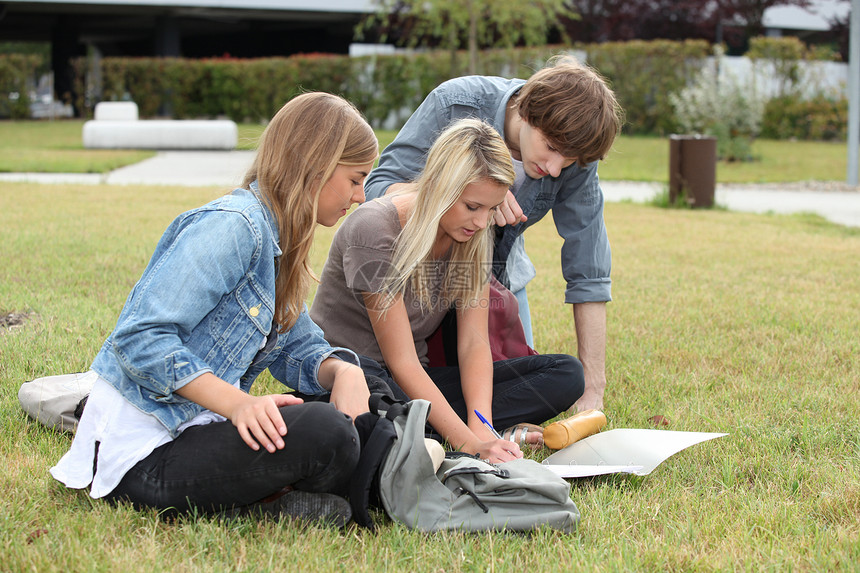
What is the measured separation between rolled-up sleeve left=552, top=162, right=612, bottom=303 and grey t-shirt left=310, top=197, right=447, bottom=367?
0.73 metres

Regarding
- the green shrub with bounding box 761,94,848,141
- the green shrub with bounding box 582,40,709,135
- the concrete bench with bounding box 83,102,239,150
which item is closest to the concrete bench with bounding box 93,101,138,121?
A: the concrete bench with bounding box 83,102,239,150

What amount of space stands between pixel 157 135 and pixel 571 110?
13379mm

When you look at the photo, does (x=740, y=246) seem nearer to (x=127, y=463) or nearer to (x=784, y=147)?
(x=127, y=463)

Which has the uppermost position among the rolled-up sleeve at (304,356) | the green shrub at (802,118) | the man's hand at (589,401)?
the green shrub at (802,118)

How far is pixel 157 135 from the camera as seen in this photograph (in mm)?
15000

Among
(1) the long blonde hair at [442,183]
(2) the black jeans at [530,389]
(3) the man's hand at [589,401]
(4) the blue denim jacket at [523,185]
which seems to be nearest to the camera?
(1) the long blonde hair at [442,183]

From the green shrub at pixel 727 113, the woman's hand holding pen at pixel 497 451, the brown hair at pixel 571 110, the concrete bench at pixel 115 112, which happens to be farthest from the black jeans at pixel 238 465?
the concrete bench at pixel 115 112

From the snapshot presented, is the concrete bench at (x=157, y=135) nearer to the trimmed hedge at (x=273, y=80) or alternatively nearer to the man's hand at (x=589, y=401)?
the trimmed hedge at (x=273, y=80)

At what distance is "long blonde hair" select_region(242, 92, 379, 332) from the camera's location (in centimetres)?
220

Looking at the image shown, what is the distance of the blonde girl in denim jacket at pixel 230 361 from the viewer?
1.95m

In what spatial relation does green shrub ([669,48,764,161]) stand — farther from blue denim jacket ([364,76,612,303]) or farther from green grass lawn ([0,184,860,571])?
blue denim jacket ([364,76,612,303])

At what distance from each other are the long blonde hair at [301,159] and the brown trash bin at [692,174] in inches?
295

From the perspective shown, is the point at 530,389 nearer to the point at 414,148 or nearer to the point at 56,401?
the point at 414,148

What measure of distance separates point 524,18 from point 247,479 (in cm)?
1649
